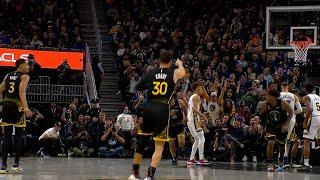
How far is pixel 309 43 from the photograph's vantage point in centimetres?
2244

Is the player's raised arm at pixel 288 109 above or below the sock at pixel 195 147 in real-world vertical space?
above

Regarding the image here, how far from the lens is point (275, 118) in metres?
15.9

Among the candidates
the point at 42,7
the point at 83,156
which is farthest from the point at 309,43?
the point at 42,7

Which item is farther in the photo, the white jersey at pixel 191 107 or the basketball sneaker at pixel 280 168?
the white jersey at pixel 191 107

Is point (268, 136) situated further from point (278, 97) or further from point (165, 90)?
point (165, 90)

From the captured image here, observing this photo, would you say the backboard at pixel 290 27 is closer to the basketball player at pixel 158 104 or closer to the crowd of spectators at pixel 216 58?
the crowd of spectators at pixel 216 58

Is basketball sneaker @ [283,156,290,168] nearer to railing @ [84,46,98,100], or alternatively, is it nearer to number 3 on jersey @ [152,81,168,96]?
number 3 on jersey @ [152,81,168,96]

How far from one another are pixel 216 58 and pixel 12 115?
46.5 feet

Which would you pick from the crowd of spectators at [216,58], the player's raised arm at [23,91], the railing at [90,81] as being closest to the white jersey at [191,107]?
the crowd of spectators at [216,58]

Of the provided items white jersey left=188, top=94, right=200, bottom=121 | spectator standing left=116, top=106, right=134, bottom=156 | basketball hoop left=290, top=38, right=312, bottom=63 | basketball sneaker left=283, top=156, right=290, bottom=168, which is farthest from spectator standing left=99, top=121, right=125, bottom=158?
basketball hoop left=290, top=38, right=312, bottom=63

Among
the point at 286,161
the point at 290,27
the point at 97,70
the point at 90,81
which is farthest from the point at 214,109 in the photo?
the point at 97,70

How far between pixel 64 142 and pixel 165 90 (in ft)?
38.1

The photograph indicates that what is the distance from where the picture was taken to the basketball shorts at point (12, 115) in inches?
542

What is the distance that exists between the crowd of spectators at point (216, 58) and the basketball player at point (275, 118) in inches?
146
